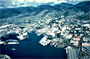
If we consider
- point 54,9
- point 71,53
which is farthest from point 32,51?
point 54,9

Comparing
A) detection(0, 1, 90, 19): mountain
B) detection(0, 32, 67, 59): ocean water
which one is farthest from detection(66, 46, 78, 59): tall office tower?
detection(0, 1, 90, 19): mountain

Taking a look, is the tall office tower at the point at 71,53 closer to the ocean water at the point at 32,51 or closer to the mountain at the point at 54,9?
the ocean water at the point at 32,51

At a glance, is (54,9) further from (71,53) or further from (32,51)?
(71,53)

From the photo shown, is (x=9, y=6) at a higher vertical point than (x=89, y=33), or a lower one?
higher

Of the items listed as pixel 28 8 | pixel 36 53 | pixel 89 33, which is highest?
pixel 28 8

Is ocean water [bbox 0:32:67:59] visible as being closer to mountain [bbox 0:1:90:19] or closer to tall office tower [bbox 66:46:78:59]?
tall office tower [bbox 66:46:78:59]

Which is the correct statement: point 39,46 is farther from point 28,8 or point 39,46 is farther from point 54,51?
point 28,8

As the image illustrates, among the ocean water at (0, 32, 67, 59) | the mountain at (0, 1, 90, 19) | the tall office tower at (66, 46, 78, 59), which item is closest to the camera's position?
the tall office tower at (66, 46, 78, 59)

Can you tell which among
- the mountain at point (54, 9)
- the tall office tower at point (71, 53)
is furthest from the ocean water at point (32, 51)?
the mountain at point (54, 9)

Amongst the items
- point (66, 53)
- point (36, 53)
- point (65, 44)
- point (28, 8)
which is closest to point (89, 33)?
point (65, 44)
